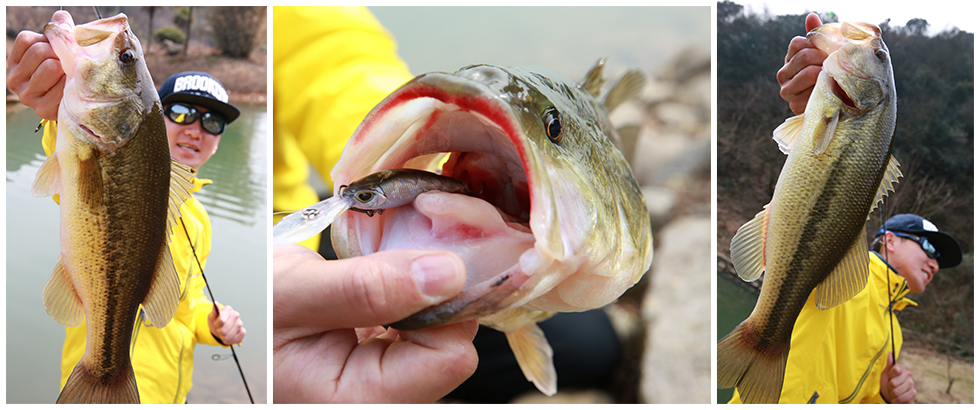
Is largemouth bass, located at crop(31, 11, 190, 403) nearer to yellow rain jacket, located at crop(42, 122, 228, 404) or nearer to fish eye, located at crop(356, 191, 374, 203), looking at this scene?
fish eye, located at crop(356, 191, 374, 203)

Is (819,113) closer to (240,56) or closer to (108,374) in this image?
(108,374)

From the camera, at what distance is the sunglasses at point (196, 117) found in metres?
1.65

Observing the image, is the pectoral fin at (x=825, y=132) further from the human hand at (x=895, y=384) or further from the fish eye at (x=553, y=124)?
the human hand at (x=895, y=384)

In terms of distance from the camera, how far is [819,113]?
0.84 meters

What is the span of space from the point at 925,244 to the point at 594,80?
182 centimetres

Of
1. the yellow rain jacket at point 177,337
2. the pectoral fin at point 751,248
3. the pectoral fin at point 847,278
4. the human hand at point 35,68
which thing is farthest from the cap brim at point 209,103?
the pectoral fin at point 847,278

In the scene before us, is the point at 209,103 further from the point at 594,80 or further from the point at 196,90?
the point at 594,80

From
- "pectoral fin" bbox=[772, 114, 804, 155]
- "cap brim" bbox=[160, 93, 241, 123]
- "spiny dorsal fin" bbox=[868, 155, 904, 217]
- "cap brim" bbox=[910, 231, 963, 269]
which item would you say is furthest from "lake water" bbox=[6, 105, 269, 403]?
"cap brim" bbox=[910, 231, 963, 269]

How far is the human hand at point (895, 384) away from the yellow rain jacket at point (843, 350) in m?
0.03

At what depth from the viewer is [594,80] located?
1.16m

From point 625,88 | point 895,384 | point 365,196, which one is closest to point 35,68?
point 365,196

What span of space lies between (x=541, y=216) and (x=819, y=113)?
62 centimetres

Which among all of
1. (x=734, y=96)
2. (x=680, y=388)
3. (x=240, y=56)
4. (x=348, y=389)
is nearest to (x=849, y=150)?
(x=348, y=389)

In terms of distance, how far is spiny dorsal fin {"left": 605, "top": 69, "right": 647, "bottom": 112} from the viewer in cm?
125
